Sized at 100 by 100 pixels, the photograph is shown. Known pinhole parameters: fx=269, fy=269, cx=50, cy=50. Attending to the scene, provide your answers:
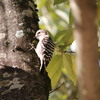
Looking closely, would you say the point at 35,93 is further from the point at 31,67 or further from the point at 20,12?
the point at 20,12

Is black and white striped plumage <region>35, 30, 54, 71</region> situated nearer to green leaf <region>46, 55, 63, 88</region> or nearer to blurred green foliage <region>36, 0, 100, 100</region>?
blurred green foliage <region>36, 0, 100, 100</region>

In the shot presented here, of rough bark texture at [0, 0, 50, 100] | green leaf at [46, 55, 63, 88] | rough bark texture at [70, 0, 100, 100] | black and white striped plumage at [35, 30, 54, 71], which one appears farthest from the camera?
black and white striped plumage at [35, 30, 54, 71]

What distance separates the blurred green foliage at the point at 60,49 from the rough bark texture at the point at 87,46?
1.95 meters

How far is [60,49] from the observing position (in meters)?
2.92

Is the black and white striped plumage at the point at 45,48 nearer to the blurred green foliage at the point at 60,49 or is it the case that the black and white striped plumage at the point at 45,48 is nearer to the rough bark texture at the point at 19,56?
the blurred green foliage at the point at 60,49

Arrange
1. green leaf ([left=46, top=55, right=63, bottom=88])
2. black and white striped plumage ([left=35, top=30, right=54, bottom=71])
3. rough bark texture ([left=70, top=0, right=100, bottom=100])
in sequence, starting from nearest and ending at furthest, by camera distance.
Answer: rough bark texture ([left=70, top=0, right=100, bottom=100]), green leaf ([left=46, top=55, right=63, bottom=88]), black and white striped plumage ([left=35, top=30, right=54, bottom=71])

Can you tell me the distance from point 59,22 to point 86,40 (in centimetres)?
686

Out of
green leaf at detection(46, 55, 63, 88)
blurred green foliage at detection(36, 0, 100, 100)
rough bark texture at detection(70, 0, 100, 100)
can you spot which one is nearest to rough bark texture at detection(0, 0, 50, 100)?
green leaf at detection(46, 55, 63, 88)

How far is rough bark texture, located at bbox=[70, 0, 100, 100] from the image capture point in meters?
0.80

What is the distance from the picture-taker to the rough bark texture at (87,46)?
0.80 metres

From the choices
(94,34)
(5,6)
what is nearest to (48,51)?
(5,6)

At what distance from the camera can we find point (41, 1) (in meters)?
6.82

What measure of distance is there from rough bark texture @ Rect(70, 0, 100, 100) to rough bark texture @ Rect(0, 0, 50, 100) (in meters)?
1.47

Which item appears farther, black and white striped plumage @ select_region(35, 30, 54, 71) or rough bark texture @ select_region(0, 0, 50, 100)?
black and white striped plumage @ select_region(35, 30, 54, 71)
